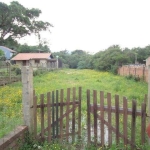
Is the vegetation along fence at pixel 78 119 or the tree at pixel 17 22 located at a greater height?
the tree at pixel 17 22

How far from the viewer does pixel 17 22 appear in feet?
62.0

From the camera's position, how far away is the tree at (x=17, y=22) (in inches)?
702

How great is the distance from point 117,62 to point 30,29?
17852mm

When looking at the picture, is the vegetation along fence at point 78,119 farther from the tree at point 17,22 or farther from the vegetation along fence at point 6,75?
the tree at point 17,22

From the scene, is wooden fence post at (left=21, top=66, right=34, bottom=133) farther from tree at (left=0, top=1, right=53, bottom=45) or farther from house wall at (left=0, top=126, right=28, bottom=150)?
tree at (left=0, top=1, right=53, bottom=45)

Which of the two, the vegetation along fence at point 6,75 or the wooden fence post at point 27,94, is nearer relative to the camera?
the wooden fence post at point 27,94

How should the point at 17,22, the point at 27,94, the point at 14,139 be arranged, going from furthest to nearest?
the point at 17,22 < the point at 27,94 < the point at 14,139

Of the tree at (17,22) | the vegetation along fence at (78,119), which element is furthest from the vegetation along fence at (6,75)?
the vegetation along fence at (78,119)

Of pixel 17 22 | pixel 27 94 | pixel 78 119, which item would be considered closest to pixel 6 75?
pixel 17 22

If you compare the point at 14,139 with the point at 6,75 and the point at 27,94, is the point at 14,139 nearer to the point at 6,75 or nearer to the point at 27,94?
the point at 27,94

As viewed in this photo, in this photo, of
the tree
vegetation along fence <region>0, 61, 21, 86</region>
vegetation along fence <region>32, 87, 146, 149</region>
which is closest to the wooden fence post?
vegetation along fence <region>32, 87, 146, 149</region>

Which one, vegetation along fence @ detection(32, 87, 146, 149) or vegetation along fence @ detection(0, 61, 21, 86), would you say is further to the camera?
vegetation along fence @ detection(0, 61, 21, 86)

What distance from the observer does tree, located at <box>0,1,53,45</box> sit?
58.5 feet


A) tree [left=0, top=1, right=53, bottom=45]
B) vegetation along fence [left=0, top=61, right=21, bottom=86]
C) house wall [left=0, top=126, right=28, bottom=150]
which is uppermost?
Result: tree [left=0, top=1, right=53, bottom=45]
